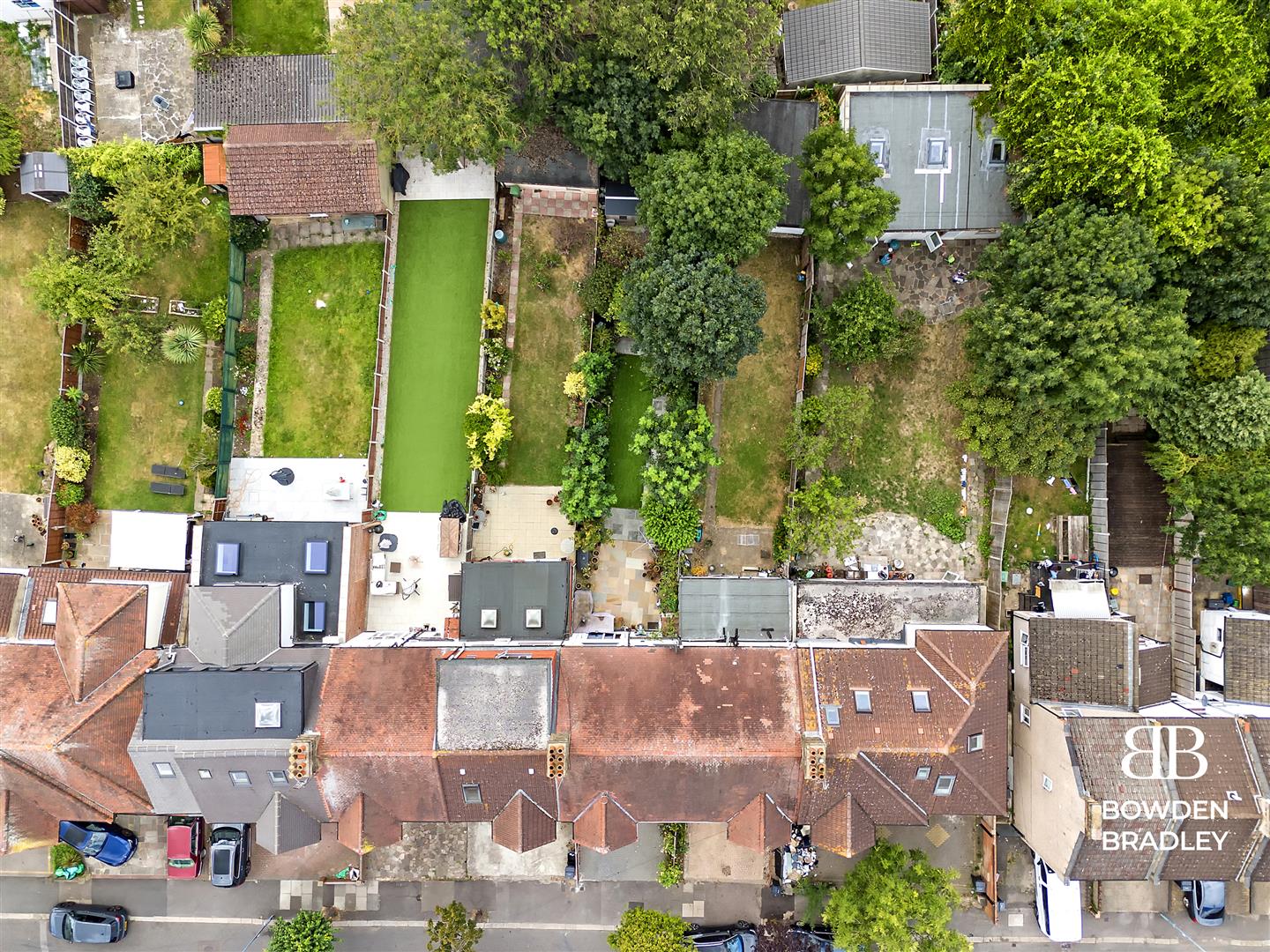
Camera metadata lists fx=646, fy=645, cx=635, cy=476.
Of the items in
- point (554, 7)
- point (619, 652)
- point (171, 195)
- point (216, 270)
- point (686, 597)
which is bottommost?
point (619, 652)

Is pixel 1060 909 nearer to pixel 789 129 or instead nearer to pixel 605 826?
pixel 605 826

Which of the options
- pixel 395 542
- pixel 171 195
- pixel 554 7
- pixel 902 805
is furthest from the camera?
pixel 395 542

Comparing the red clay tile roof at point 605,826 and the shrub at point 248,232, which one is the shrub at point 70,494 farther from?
the red clay tile roof at point 605,826

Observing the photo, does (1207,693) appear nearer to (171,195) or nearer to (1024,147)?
(1024,147)

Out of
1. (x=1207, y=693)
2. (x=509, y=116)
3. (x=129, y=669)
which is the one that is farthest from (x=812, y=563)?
(x=129, y=669)

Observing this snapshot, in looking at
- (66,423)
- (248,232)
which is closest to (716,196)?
(248,232)

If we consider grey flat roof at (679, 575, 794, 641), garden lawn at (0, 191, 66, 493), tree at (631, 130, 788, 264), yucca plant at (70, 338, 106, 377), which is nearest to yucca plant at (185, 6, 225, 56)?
garden lawn at (0, 191, 66, 493)

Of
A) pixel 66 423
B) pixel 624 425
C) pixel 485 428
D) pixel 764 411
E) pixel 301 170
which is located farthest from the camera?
pixel 624 425

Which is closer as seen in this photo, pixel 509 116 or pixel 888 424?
pixel 509 116
